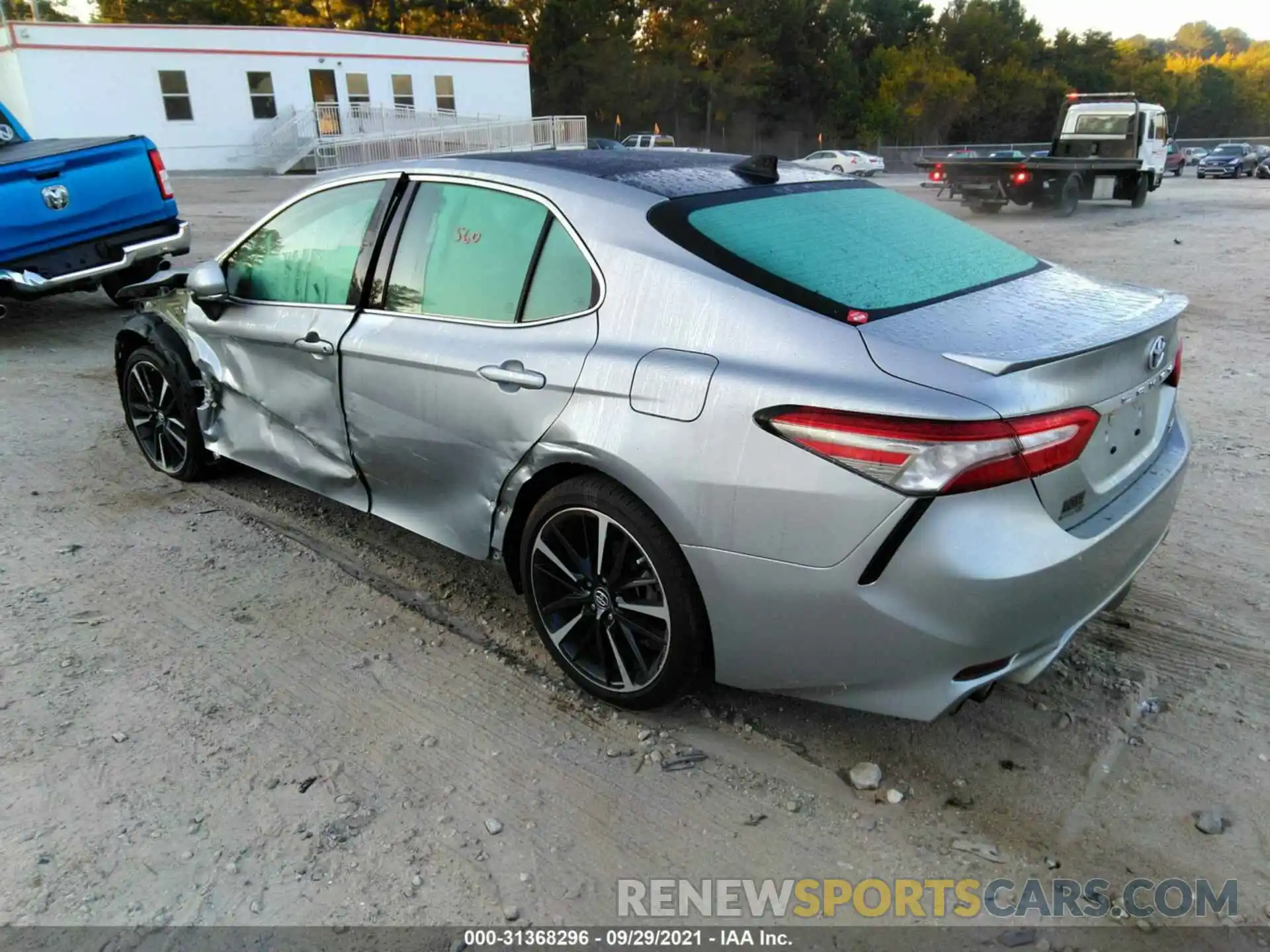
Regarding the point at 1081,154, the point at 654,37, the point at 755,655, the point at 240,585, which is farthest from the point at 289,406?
the point at 654,37

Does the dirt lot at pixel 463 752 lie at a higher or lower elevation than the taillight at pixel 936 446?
lower

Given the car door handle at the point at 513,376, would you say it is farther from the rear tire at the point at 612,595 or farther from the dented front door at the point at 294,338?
the dented front door at the point at 294,338

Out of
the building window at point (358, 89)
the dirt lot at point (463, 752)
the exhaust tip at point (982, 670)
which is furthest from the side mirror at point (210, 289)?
the building window at point (358, 89)

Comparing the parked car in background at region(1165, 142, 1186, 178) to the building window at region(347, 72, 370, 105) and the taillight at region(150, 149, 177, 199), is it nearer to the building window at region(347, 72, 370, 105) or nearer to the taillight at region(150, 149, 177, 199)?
the building window at region(347, 72, 370, 105)

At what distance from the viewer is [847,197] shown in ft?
10.7

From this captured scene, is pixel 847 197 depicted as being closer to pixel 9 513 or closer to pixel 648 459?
→ pixel 648 459

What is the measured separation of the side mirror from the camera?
399cm

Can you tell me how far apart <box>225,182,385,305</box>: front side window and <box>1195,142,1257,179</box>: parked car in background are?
4137 centimetres

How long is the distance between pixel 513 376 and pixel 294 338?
1.33 metres

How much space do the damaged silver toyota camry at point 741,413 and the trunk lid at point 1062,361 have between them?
11 mm

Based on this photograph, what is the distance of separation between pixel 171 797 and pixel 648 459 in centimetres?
169

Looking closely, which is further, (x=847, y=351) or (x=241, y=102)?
(x=241, y=102)

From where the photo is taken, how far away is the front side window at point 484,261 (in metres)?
Answer: 2.92

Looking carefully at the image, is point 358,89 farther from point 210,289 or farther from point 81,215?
point 210,289
